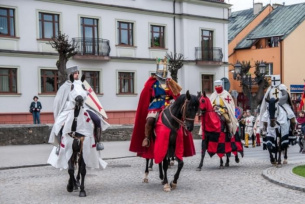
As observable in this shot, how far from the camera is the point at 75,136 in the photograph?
9.40 m

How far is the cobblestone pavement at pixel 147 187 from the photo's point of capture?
8953 mm

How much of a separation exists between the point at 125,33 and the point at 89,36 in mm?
3080

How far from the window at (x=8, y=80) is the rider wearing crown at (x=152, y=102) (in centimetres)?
2189

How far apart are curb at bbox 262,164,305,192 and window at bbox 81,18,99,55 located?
77.2 ft

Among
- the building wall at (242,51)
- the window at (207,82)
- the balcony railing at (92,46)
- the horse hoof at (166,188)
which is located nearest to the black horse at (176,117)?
the horse hoof at (166,188)

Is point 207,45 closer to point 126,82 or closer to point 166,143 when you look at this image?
point 126,82

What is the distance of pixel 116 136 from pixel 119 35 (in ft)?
45.0

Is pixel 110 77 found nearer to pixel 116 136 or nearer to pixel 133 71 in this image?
pixel 133 71

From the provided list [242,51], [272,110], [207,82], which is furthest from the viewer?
[242,51]

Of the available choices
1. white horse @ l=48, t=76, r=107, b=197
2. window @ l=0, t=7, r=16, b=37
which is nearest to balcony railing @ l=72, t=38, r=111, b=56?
window @ l=0, t=7, r=16, b=37

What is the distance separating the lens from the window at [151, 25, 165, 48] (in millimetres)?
38344

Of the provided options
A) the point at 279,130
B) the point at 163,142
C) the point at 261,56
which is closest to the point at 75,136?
the point at 163,142

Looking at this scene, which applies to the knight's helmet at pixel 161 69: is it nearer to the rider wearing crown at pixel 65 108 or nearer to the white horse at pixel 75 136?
the rider wearing crown at pixel 65 108

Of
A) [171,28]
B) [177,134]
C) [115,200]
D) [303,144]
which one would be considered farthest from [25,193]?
[171,28]
